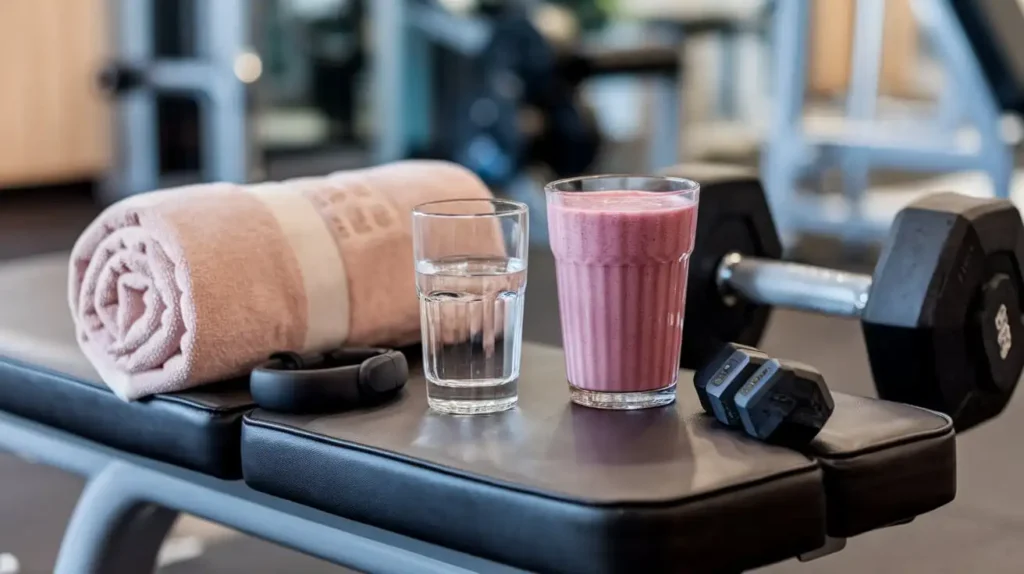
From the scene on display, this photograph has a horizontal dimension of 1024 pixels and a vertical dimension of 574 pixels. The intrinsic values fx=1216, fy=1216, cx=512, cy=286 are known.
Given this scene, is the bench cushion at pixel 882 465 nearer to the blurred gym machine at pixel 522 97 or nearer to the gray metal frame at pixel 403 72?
the blurred gym machine at pixel 522 97

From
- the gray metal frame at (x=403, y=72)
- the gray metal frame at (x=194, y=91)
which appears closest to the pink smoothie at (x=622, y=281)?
the gray metal frame at (x=403, y=72)

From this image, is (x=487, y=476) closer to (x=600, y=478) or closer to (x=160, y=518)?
(x=600, y=478)

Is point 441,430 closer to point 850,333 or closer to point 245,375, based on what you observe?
point 245,375

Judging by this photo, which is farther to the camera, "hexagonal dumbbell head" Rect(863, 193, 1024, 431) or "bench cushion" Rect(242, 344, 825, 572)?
"hexagonal dumbbell head" Rect(863, 193, 1024, 431)

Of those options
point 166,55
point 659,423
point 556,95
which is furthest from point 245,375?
point 166,55

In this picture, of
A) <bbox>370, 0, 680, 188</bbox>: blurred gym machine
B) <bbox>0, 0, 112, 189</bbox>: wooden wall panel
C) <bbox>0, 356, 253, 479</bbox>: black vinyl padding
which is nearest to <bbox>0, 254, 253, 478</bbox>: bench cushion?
<bbox>0, 356, 253, 479</bbox>: black vinyl padding

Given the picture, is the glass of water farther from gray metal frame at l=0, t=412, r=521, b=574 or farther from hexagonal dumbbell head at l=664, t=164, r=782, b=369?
hexagonal dumbbell head at l=664, t=164, r=782, b=369

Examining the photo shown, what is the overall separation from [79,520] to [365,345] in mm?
310

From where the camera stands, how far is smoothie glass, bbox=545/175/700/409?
90 centimetres

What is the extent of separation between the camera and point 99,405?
1.05m

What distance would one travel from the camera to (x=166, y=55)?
15.1 feet

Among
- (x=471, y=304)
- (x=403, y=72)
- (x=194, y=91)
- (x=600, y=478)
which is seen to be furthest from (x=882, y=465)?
(x=194, y=91)

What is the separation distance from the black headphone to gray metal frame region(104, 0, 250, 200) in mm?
2925

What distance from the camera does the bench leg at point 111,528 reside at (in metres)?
1.08
